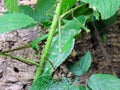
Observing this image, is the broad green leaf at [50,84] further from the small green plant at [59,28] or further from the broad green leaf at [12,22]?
the broad green leaf at [12,22]

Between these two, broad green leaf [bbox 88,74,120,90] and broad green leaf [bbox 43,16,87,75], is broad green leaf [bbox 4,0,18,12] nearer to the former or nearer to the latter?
broad green leaf [bbox 43,16,87,75]

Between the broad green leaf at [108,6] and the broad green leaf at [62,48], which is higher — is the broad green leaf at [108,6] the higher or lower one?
the higher one

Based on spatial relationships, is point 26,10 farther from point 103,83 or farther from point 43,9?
point 103,83

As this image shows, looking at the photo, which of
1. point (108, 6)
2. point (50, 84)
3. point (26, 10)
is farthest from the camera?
point (26, 10)

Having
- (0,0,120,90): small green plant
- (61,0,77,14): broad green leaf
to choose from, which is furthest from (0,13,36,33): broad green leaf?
(61,0,77,14): broad green leaf

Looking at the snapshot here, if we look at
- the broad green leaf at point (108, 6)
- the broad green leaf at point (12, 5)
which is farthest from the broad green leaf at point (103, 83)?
the broad green leaf at point (12, 5)

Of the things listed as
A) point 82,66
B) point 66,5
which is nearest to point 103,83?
point 82,66
